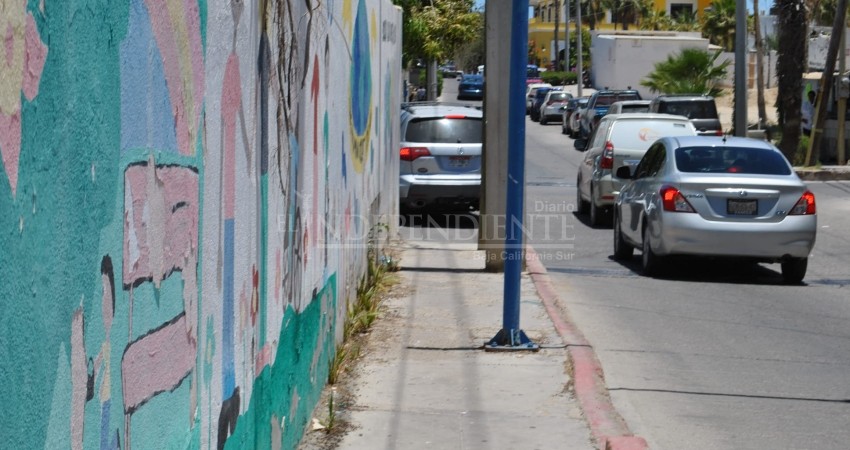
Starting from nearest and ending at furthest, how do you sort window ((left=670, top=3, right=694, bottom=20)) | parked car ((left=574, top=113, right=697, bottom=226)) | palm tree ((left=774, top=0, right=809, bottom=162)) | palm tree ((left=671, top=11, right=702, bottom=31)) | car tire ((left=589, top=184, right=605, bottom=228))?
parked car ((left=574, top=113, right=697, bottom=226)), car tire ((left=589, top=184, right=605, bottom=228)), palm tree ((left=774, top=0, right=809, bottom=162)), palm tree ((left=671, top=11, right=702, bottom=31)), window ((left=670, top=3, right=694, bottom=20))

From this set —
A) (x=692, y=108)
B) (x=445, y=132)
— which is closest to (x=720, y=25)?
(x=692, y=108)

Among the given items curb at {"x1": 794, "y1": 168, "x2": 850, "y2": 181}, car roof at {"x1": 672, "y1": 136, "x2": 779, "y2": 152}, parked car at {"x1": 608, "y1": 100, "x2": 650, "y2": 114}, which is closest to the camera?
car roof at {"x1": 672, "y1": 136, "x2": 779, "y2": 152}

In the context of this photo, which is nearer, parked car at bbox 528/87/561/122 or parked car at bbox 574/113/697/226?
parked car at bbox 574/113/697/226

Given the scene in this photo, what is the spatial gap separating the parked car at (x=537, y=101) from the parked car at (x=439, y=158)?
41300 millimetres

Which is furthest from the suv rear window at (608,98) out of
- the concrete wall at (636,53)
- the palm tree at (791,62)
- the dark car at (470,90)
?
the dark car at (470,90)

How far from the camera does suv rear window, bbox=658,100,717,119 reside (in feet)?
111

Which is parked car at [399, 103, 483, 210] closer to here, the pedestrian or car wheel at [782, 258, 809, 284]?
car wheel at [782, 258, 809, 284]

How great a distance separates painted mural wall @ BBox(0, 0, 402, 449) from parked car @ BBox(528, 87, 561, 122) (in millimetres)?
52856

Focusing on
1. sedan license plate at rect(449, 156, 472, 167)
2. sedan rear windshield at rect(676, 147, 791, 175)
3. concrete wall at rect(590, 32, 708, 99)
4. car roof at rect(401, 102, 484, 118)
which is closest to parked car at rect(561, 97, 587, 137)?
concrete wall at rect(590, 32, 708, 99)

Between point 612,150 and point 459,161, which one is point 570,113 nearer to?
point 612,150

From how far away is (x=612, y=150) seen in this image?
60.4ft

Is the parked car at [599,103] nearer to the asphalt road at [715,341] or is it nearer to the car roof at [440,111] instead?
the car roof at [440,111]

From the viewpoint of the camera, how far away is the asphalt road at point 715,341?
740 centimetres

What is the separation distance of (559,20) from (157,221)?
350 feet
